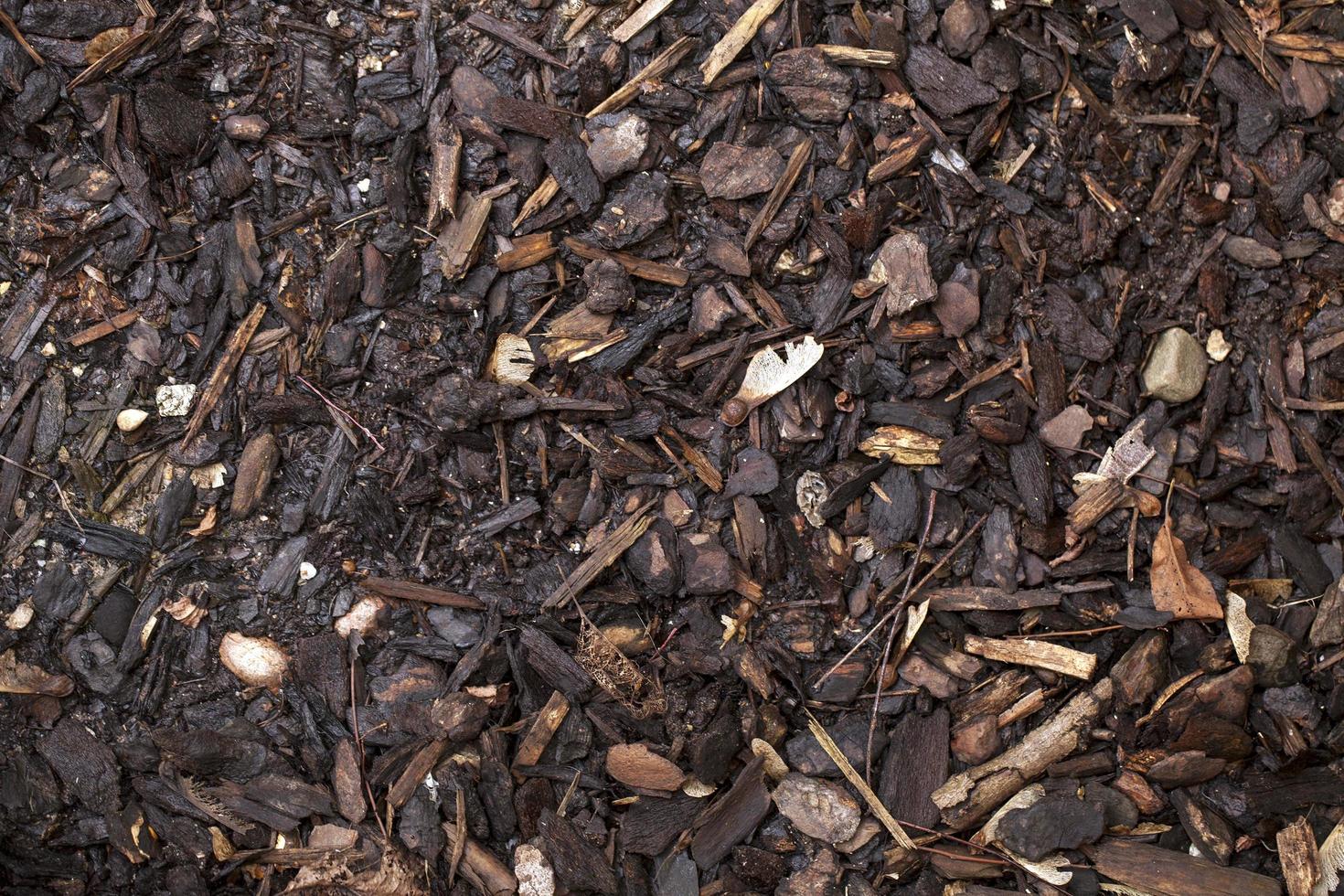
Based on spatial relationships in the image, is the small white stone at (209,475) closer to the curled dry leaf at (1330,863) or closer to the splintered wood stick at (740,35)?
the splintered wood stick at (740,35)

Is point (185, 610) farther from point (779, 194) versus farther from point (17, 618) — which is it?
point (779, 194)

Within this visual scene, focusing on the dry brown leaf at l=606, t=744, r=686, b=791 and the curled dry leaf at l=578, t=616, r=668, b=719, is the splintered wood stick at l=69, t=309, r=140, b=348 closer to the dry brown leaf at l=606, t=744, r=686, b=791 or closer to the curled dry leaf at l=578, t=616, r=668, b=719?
the curled dry leaf at l=578, t=616, r=668, b=719

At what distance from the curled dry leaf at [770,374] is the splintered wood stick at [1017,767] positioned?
0.88 meters

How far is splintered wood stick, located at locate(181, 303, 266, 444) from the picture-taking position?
1871 mm

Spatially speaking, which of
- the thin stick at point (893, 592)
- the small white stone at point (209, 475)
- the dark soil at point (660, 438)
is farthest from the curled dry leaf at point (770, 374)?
the small white stone at point (209, 475)

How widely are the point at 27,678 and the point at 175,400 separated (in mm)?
669

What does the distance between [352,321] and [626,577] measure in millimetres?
805

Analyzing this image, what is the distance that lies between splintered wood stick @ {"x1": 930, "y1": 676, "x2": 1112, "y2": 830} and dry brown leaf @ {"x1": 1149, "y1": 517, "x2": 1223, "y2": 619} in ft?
0.67

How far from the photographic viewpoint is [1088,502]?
1.82 m

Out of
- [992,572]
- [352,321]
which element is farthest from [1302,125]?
[352,321]

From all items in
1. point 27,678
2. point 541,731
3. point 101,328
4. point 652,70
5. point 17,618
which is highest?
point 652,70

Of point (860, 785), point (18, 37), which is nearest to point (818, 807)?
point (860, 785)

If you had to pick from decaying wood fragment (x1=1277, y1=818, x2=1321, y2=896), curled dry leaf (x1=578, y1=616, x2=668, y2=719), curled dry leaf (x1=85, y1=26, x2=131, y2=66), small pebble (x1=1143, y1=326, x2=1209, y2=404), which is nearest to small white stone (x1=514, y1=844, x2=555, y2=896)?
curled dry leaf (x1=578, y1=616, x2=668, y2=719)

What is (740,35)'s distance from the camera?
1.81m
